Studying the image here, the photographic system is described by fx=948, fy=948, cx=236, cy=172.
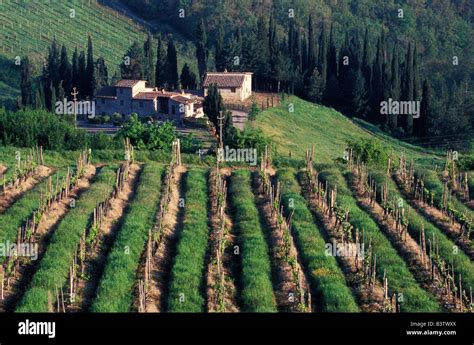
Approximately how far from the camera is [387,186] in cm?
3800

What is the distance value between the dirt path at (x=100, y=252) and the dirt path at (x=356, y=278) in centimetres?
686

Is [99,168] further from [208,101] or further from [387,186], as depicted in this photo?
[208,101]

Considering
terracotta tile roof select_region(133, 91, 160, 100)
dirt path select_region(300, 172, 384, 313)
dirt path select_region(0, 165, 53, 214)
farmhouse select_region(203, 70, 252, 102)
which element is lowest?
dirt path select_region(300, 172, 384, 313)

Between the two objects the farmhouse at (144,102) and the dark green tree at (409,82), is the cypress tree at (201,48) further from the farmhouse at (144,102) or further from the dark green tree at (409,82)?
the dark green tree at (409,82)

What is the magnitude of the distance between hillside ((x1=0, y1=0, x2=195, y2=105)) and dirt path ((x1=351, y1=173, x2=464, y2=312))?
48.9 metres

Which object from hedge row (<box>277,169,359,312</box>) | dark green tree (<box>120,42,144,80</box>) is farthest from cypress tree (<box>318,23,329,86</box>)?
hedge row (<box>277,169,359,312</box>)

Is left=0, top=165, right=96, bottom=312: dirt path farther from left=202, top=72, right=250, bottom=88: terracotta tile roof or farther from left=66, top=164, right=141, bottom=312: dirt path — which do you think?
left=202, top=72, right=250, bottom=88: terracotta tile roof

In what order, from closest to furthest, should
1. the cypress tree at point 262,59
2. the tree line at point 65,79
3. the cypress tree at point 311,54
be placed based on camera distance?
the tree line at point 65,79
the cypress tree at point 262,59
the cypress tree at point 311,54

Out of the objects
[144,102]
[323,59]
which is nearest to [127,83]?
[144,102]

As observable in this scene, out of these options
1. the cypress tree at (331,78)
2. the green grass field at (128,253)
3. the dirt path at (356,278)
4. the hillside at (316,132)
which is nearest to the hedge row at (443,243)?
the dirt path at (356,278)

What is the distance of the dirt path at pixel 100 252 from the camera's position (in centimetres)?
2397

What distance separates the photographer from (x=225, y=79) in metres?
68.6

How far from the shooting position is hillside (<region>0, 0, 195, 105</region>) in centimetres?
8719

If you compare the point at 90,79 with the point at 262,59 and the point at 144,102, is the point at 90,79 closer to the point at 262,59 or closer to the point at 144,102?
the point at 144,102
